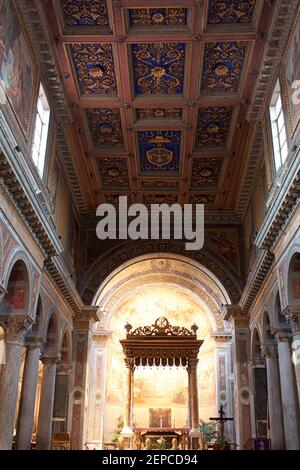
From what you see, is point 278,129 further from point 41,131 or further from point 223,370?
point 223,370

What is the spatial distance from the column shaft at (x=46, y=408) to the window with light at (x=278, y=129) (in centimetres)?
968

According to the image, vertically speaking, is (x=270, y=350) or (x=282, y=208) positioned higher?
(x=282, y=208)

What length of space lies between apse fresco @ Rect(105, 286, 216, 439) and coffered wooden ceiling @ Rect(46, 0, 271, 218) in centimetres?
954

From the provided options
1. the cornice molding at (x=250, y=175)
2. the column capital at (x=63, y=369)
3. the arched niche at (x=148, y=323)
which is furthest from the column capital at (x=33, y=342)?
the arched niche at (x=148, y=323)

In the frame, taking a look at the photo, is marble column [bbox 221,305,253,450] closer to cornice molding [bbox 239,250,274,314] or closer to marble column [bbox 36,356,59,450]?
cornice molding [bbox 239,250,274,314]

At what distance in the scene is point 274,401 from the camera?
15.9 meters

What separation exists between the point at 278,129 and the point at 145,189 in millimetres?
7632

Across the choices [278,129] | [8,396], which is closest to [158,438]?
[8,396]

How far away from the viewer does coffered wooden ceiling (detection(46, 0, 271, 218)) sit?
12344mm

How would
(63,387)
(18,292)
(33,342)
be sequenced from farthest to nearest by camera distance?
(63,387) → (33,342) → (18,292)

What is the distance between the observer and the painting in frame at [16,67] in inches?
404

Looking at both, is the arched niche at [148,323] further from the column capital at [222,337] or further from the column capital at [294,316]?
the column capital at [294,316]

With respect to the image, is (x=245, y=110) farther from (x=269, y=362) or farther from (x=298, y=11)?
(x=269, y=362)

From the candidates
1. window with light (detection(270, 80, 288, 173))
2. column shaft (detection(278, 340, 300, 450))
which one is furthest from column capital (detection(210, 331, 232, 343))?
window with light (detection(270, 80, 288, 173))
